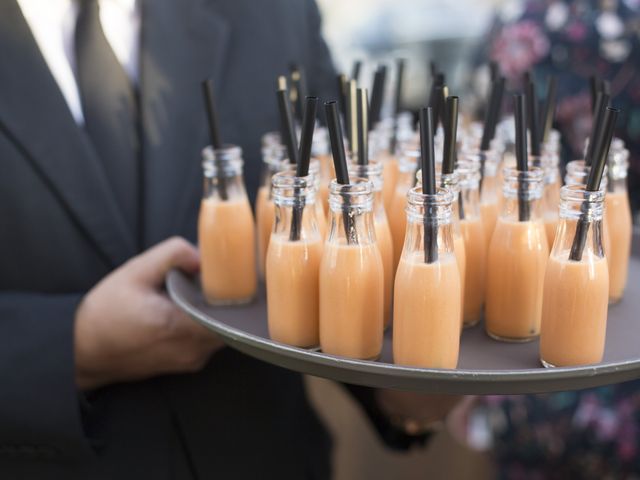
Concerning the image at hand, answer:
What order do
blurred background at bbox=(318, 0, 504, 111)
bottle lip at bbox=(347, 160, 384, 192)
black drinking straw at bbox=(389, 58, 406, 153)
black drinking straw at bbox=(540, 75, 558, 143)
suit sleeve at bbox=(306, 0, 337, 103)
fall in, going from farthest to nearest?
blurred background at bbox=(318, 0, 504, 111)
suit sleeve at bbox=(306, 0, 337, 103)
black drinking straw at bbox=(389, 58, 406, 153)
black drinking straw at bbox=(540, 75, 558, 143)
bottle lip at bbox=(347, 160, 384, 192)

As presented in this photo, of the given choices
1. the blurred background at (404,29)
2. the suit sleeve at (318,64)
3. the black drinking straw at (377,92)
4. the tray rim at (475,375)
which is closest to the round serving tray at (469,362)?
the tray rim at (475,375)

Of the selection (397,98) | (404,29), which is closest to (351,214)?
(397,98)

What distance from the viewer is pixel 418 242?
0.83 meters

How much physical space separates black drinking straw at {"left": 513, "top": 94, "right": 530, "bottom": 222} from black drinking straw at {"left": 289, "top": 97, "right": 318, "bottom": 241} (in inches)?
9.9

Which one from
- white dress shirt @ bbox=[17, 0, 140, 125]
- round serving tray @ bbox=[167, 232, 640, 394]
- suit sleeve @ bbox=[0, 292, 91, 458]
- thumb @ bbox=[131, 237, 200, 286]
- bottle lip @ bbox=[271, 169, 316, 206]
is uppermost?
white dress shirt @ bbox=[17, 0, 140, 125]

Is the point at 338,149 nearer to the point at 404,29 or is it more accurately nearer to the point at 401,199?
the point at 401,199

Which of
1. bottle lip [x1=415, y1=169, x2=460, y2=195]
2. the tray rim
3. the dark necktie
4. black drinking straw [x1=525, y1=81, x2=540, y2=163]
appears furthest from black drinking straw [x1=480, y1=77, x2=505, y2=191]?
the dark necktie

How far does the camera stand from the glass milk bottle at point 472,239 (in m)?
0.98

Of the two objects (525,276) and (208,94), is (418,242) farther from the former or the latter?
(208,94)

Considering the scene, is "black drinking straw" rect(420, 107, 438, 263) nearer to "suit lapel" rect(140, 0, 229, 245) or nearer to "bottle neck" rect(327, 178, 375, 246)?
"bottle neck" rect(327, 178, 375, 246)

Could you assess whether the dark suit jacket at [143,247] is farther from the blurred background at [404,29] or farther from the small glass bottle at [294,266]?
the blurred background at [404,29]

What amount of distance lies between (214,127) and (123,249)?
0.28 m

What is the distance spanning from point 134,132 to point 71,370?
0.42 m

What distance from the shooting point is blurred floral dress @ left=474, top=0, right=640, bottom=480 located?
1.54 m
